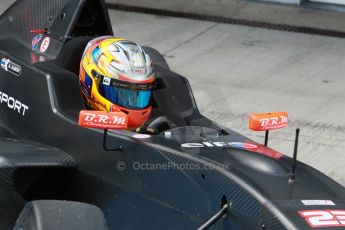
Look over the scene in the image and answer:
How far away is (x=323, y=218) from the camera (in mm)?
5355

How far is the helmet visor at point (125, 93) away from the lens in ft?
21.4

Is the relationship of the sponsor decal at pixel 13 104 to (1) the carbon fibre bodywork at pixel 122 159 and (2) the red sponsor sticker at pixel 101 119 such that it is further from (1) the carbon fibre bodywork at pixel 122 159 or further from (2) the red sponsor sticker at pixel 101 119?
(2) the red sponsor sticker at pixel 101 119

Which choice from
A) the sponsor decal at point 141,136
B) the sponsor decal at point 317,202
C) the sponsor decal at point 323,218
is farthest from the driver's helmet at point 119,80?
the sponsor decal at point 323,218

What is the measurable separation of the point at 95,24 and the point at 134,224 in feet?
6.88

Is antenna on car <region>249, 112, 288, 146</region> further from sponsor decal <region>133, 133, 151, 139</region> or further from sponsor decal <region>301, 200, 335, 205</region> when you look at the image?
sponsor decal <region>301, 200, 335, 205</region>

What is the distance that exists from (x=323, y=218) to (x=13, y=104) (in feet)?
8.54

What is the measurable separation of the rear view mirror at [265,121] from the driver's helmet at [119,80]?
79cm

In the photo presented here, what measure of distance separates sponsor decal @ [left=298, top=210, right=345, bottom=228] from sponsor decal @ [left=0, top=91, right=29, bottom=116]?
2.36m

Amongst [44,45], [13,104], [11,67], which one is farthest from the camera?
[44,45]

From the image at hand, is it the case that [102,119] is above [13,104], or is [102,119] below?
above

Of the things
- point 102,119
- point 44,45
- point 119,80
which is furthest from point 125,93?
point 44,45

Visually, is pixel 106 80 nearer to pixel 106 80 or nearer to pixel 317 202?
pixel 106 80

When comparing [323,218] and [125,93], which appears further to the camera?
[125,93]

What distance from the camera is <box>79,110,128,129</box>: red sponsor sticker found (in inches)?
232
